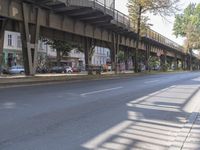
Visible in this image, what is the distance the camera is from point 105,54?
121 meters

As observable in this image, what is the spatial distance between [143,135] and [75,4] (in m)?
25.6

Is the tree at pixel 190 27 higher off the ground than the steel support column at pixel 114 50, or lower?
higher

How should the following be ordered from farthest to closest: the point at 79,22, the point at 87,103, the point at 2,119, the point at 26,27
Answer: the point at 79,22 → the point at 26,27 → the point at 87,103 → the point at 2,119

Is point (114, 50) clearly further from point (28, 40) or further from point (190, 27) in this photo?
point (190, 27)

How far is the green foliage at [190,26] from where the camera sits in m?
114

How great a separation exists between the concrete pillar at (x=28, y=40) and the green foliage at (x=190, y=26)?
77.3m

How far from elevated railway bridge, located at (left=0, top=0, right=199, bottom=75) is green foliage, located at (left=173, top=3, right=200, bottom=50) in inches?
2348

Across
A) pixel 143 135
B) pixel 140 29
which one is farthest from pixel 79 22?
pixel 143 135

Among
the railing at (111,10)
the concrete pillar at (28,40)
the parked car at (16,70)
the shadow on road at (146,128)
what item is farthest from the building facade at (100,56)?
the shadow on road at (146,128)

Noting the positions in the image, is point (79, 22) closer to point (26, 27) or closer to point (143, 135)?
point (26, 27)

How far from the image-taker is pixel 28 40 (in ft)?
99.0

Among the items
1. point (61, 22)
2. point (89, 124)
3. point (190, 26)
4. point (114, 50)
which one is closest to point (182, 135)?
point (89, 124)

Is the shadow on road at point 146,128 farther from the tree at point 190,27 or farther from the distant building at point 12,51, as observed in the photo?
the tree at point 190,27

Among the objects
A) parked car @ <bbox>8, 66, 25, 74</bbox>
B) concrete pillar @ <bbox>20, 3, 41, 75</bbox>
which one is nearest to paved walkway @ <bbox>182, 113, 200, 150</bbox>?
concrete pillar @ <bbox>20, 3, 41, 75</bbox>
